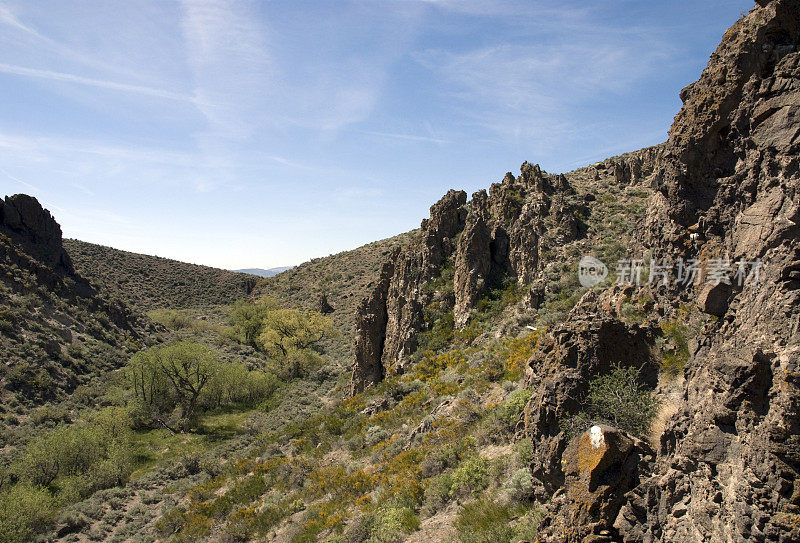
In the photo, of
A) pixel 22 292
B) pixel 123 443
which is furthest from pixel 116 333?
pixel 123 443

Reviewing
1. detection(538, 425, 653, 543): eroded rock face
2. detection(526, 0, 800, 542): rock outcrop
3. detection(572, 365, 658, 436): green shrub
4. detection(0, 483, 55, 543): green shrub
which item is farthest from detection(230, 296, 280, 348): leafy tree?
detection(538, 425, 653, 543): eroded rock face

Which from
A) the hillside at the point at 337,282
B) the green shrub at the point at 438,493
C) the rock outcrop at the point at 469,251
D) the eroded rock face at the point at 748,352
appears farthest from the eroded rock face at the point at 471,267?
the hillside at the point at 337,282

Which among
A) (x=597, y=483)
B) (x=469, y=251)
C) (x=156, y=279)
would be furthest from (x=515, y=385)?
(x=156, y=279)

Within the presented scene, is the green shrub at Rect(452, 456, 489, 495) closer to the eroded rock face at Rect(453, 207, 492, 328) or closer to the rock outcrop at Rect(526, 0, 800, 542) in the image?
the rock outcrop at Rect(526, 0, 800, 542)

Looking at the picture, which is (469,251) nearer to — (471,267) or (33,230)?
(471,267)

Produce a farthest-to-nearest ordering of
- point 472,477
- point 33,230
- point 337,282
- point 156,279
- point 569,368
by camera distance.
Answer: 1. point 156,279
2. point 337,282
3. point 33,230
4. point 472,477
5. point 569,368

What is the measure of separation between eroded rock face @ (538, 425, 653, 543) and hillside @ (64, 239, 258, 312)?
229ft

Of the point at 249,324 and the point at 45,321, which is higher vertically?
the point at 45,321

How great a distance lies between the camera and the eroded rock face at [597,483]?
4027 millimetres

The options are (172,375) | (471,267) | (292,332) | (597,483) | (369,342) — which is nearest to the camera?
(597,483)

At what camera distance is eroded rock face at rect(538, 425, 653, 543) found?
4.03 meters

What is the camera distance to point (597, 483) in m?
4.19

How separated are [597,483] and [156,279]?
81595 mm

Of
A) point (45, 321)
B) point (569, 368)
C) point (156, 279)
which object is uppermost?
point (156, 279)
